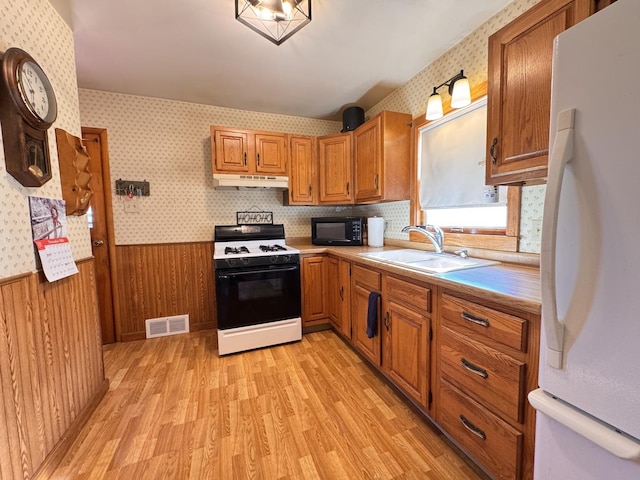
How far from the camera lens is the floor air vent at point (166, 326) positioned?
2771mm

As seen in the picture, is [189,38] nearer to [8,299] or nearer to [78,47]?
[78,47]

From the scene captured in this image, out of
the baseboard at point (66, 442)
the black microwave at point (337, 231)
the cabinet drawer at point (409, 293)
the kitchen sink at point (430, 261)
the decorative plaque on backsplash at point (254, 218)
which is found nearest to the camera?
the baseboard at point (66, 442)

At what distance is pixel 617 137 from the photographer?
595 millimetres

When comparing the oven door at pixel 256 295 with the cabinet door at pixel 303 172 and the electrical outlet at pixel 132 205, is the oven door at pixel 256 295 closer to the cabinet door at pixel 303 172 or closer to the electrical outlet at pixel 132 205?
the cabinet door at pixel 303 172

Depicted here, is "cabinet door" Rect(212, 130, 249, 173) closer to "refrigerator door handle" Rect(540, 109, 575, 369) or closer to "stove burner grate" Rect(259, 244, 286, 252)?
"stove burner grate" Rect(259, 244, 286, 252)

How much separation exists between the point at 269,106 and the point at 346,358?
2720mm

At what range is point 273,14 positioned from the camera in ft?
5.03

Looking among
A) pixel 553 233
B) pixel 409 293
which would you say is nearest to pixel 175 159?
pixel 409 293

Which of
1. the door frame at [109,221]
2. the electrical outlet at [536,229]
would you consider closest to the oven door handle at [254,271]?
the door frame at [109,221]

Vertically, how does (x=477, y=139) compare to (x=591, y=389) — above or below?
above

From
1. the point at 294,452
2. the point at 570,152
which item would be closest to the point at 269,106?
the point at 570,152

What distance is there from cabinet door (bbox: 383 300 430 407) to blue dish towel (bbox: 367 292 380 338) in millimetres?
85

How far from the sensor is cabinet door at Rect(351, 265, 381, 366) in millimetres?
1940

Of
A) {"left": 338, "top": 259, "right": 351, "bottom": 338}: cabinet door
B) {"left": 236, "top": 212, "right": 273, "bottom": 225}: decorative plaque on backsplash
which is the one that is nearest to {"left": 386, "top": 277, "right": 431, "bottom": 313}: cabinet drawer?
{"left": 338, "top": 259, "right": 351, "bottom": 338}: cabinet door
